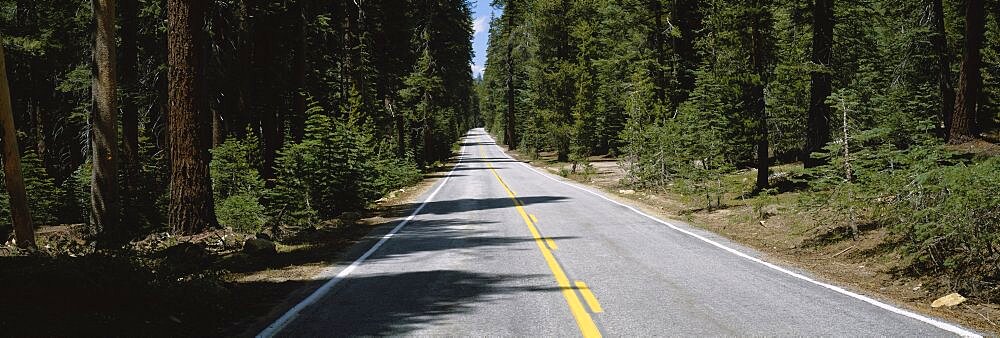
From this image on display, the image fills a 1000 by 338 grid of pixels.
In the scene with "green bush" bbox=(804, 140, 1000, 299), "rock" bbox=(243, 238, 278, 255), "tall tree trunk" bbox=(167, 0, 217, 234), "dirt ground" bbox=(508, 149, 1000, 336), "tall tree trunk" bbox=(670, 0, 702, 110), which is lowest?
"dirt ground" bbox=(508, 149, 1000, 336)

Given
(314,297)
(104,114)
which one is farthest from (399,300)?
(104,114)

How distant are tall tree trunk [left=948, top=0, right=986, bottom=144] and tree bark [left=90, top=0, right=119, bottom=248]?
20.0m

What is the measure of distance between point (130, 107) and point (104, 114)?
7.22 m

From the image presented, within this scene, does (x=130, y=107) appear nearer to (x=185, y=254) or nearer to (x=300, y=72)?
(x=300, y=72)

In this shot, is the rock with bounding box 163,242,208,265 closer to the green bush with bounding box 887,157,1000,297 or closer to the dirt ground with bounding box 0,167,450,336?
the dirt ground with bounding box 0,167,450,336

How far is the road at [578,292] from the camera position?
5285 mm

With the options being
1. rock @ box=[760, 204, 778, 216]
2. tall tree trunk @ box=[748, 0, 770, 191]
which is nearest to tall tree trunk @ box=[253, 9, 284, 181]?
rock @ box=[760, 204, 778, 216]

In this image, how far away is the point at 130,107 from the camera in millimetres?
17875

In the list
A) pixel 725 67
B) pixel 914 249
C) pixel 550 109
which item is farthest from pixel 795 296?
pixel 550 109

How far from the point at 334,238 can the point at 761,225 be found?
31.6 ft

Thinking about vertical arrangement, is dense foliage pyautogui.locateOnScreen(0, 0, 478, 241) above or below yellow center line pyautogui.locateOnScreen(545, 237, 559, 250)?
above

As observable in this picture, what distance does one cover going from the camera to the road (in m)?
5.29

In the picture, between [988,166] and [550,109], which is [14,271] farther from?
[550,109]

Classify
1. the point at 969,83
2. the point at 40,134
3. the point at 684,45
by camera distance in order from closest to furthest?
the point at 969,83 → the point at 40,134 → the point at 684,45
